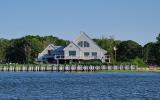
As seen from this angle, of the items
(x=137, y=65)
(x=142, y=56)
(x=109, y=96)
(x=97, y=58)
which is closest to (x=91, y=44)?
(x=97, y=58)

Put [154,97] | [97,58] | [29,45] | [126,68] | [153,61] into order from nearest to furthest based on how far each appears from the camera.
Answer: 1. [154,97]
2. [126,68]
3. [97,58]
4. [153,61]
5. [29,45]

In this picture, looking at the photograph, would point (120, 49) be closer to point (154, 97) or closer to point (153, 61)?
point (153, 61)

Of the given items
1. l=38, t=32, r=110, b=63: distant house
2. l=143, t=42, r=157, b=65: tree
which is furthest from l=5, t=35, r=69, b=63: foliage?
l=143, t=42, r=157, b=65: tree

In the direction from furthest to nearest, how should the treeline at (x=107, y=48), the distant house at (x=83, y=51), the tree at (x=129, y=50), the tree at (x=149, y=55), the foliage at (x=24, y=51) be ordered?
the tree at (x=129, y=50)
the foliage at (x=24, y=51)
the treeline at (x=107, y=48)
the tree at (x=149, y=55)
the distant house at (x=83, y=51)

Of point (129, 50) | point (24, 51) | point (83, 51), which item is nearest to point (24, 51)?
point (24, 51)

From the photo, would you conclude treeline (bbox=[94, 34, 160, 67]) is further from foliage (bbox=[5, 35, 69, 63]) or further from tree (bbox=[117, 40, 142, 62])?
foliage (bbox=[5, 35, 69, 63])

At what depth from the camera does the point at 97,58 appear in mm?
149625

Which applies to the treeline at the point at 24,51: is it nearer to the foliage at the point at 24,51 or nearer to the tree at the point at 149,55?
the foliage at the point at 24,51

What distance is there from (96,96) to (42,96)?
5.02m

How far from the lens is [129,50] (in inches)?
7062

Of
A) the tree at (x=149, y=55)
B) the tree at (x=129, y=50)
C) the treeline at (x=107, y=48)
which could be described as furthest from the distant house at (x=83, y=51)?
the tree at (x=129, y=50)

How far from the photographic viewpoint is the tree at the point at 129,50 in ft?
587

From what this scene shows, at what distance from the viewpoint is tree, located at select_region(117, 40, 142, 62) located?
587ft

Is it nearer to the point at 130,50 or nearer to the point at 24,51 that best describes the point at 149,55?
the point at 130,50
